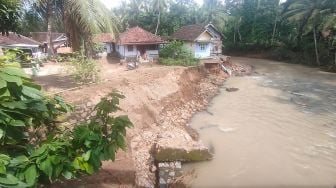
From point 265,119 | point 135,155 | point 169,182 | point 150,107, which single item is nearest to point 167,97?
point 150,107

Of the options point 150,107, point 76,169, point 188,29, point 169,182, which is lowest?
point 169,182

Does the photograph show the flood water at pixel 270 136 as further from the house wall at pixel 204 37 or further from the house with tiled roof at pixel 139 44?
the house with tiled roof at pixel 139 44

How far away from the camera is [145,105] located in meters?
13.5

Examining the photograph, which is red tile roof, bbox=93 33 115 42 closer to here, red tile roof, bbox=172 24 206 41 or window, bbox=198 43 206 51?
red tile roof, bbox=172 24 206 41

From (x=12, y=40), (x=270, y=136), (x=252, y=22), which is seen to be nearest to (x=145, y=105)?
(x=270, y=136)

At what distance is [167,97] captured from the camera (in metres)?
15.8

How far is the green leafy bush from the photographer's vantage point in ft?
44.1

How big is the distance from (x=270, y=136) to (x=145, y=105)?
19.0 feet

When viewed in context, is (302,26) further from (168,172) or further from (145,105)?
(168,172)

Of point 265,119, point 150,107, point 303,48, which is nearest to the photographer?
point 150,107

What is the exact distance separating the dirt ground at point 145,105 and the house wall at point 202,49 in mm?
7084

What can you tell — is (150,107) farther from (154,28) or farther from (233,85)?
(154,28)

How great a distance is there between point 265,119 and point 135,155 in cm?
800

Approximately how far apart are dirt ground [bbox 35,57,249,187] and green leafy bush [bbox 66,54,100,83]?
0.47 metres
